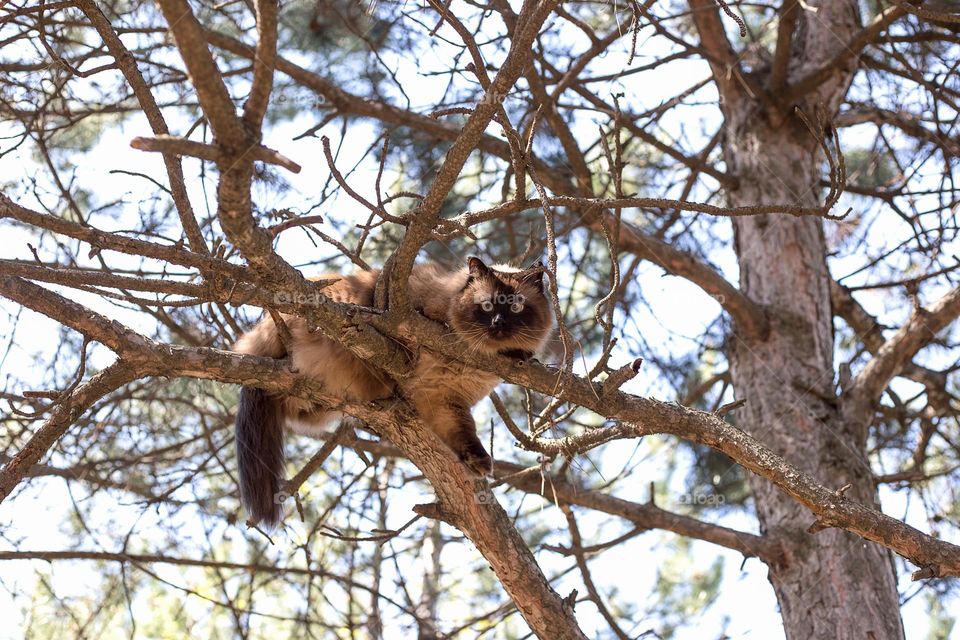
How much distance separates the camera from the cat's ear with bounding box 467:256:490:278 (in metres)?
4.32

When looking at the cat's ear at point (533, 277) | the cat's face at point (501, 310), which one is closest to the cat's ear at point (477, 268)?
the cat's face at point (501, 310)

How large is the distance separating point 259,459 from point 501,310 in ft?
4.53

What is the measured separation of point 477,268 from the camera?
4.39m

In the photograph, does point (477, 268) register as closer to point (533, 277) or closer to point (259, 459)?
point (533, 277)

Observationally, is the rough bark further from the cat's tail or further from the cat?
the cat's tail

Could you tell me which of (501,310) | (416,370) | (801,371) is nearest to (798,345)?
(801,371)

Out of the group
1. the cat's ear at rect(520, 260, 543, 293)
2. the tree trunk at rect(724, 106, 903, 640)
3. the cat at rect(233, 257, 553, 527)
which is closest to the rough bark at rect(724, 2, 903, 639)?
the tree trunk at rect(724, 106, 903, 640)

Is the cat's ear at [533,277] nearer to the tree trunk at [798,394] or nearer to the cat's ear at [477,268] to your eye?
the cat's ear at [477,268]

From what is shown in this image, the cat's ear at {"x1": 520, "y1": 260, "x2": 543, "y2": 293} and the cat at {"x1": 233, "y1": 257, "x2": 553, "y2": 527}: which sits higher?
Result: the cat's ear at {"x1": 520, "y1": 260, "x2": 543, "y2": 293}

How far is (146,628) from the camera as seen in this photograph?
8711 mm

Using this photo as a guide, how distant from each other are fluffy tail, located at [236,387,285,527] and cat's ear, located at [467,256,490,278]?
1.22m

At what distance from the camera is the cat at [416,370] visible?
3.71m

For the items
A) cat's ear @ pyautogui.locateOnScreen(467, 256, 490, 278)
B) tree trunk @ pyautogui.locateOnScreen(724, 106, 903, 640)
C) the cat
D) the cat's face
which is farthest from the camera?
tree trunk @ pyautogui.locateOnScreen(724, 106, 903, 640)

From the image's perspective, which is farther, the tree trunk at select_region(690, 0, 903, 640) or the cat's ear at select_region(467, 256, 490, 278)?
the tree trunk at select_region(690, 0, 903, 640)
